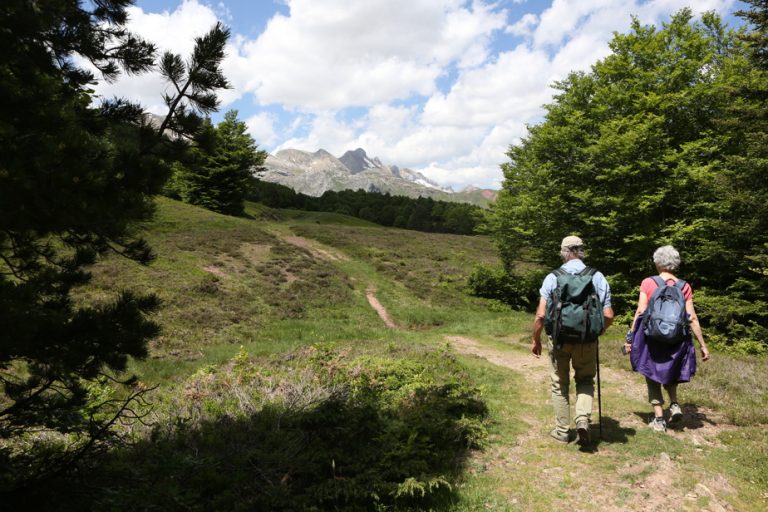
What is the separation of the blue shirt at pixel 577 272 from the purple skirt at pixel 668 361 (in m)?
1.28

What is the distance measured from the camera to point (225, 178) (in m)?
51.0

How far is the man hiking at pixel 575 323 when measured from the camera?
547 cm

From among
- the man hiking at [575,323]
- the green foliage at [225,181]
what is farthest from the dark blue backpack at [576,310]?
the green foliage at [225,181]

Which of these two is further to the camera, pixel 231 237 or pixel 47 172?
pixel 231 237

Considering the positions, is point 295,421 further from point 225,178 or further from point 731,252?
point 225,178

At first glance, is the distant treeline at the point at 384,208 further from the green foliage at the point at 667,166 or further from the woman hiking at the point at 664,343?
the woman hiking at the point at 664,343

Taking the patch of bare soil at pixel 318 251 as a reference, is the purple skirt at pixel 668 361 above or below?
above

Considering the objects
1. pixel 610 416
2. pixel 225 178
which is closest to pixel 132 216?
pixel 610 416

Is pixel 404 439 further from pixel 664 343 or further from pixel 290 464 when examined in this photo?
pixel 664 343

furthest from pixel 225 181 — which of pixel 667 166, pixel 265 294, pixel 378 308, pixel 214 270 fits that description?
pixel 667 166

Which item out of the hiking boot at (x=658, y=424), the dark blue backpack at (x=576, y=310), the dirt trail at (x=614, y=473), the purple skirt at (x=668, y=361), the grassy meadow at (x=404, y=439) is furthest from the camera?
the hiking boot at (x=658, y=424)

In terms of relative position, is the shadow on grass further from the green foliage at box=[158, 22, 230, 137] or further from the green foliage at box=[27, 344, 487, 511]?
the green foliage at box=[158, 22, 230, 137]

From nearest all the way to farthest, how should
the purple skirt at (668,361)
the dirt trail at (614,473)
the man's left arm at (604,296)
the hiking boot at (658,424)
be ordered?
the dirt trail at (614,473), the man's left arm at (604,296), the purple skirt at (668,361), the hiking boot at (658,424)

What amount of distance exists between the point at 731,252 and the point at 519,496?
14530mm
